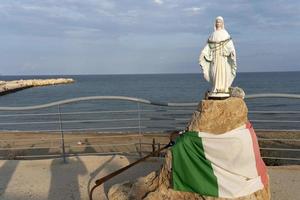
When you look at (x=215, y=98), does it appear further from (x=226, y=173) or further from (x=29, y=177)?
(x=29, y=177)

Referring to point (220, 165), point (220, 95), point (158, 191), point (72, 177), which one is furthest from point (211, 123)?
point (72, 177)

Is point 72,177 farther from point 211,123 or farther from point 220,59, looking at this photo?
point 220,59

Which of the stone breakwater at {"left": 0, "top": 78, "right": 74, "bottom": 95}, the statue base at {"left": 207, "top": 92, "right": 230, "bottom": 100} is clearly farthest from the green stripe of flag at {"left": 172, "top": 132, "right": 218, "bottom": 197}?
the stone breakwater at {"left": 0, "top": 78, "right": 74, "bottom": 95}

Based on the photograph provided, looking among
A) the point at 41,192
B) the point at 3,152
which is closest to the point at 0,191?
the point at 41,192

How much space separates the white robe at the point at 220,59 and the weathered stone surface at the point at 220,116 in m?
0.18

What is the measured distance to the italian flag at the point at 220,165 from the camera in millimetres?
5238

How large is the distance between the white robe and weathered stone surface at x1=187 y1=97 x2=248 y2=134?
176 millimetres

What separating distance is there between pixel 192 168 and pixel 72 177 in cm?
291

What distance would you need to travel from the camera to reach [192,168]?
5.39m

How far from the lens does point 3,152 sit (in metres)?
14.7

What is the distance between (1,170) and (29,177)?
2.70 feet

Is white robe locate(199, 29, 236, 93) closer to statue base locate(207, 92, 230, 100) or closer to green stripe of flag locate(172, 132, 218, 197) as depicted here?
statue base locate(207, 92, 230, 100)

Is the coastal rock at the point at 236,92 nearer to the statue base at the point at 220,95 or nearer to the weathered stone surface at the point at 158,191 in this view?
the statue base at the point at 220,95

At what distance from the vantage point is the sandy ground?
679 centimetres
